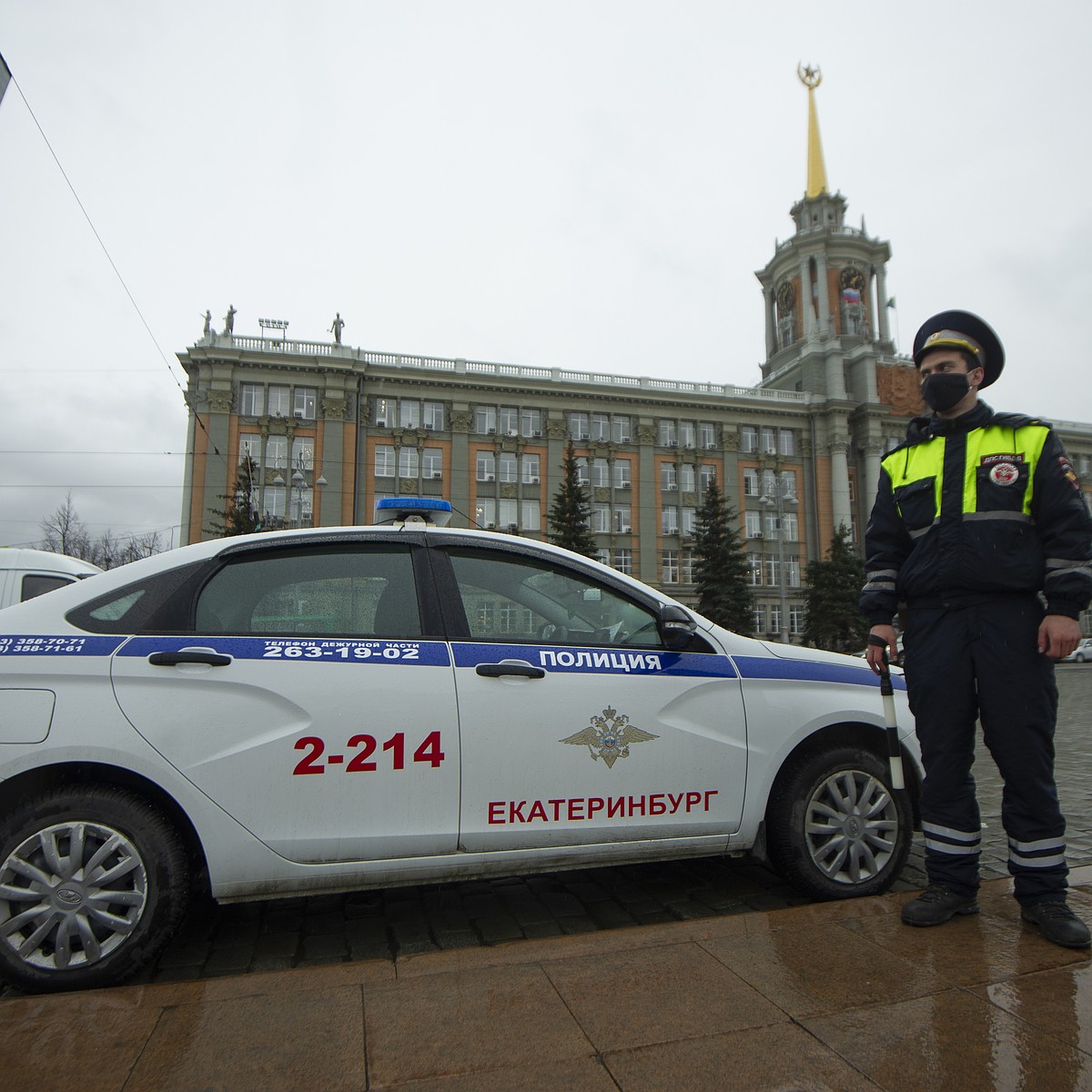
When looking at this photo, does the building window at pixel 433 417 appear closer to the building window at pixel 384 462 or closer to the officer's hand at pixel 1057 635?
the building window at pixel 384 462

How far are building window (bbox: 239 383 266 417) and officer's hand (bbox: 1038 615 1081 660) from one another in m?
52.8

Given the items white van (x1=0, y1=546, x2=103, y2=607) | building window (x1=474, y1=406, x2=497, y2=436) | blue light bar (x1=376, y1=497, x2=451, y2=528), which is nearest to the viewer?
blue light bar (x1=376, y1=497, x2=451, y2=528)

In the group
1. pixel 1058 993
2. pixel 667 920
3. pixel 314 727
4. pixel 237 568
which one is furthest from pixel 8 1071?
pixel 1058 993

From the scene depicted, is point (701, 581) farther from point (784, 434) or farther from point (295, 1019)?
point (295, 1019)

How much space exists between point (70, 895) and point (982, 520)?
352 centimetres

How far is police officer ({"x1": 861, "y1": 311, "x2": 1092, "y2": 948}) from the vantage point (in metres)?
2.83

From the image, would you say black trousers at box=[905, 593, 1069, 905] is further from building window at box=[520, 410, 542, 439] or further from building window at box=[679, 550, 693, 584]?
building window at box=[520, 410, 542, 439]

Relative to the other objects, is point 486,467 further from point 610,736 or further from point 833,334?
point 610,736

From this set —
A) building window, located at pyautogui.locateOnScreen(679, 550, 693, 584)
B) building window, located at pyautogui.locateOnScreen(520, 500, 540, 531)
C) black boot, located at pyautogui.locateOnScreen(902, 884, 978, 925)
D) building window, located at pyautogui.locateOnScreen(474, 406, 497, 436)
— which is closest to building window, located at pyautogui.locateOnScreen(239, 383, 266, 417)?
building window, located at pyautogui.locateOnScreen(474, 406, 497, 436)

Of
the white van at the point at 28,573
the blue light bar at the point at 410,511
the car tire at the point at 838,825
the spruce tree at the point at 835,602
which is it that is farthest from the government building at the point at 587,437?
the car tire at the point at 838,825

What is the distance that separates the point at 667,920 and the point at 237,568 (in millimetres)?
2354

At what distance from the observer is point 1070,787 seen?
6.07m

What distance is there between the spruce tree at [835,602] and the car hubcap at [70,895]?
45.5m

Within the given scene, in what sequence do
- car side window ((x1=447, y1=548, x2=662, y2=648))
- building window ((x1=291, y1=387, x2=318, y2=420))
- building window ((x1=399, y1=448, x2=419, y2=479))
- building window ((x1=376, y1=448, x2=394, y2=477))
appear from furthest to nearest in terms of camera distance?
building window ((x1=399, y1=448, x2=419, y2=479)) < building window ((x1=376, y1=448, x2=394, y2=477)) < building window ((x1=291, y1=387, x2=318, y2=420)) < car side window ((x1=447, y1=548, x2=662, y2=648))
